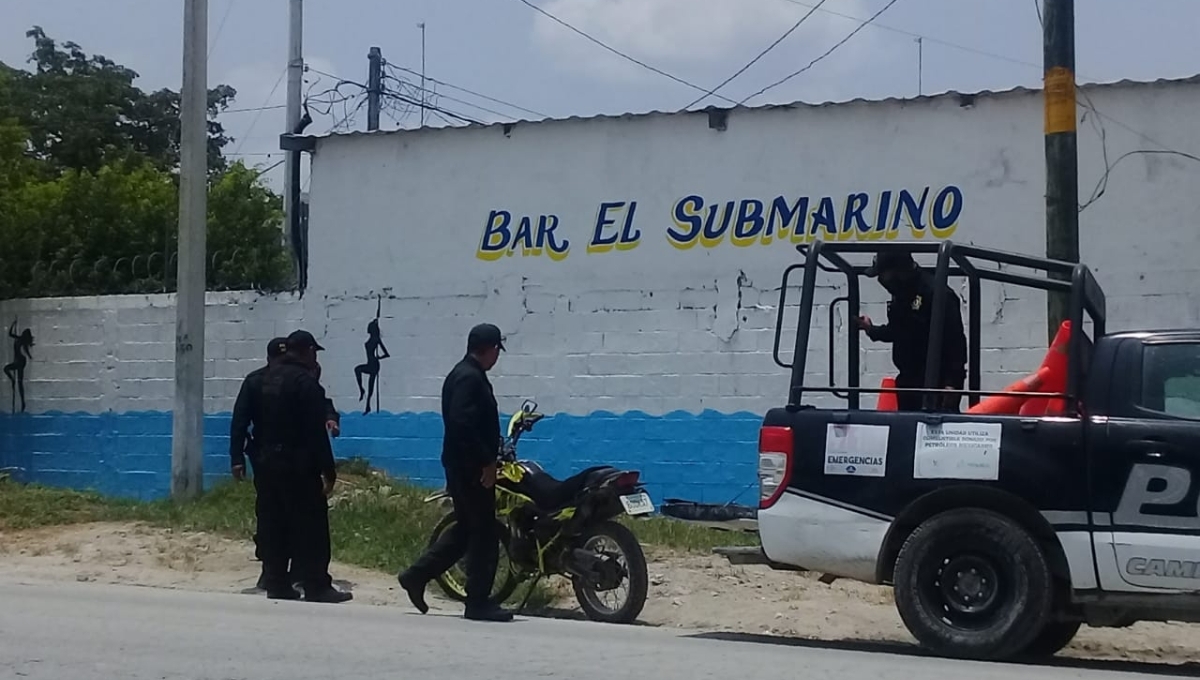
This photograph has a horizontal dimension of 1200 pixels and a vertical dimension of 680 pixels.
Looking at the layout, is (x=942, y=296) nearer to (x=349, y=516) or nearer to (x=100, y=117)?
(x=349, y=516)

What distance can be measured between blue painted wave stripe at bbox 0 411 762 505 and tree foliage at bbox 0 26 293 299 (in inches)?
71.3

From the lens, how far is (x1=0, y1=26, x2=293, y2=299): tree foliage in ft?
62.2

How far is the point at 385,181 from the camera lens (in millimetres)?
16766

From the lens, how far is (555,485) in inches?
424

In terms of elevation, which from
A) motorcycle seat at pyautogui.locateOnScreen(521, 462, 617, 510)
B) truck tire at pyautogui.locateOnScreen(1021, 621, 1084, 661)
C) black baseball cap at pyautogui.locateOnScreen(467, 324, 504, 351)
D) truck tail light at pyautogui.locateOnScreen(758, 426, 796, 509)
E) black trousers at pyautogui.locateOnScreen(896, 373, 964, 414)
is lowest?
truck tire at pyautogui.locateOnScreen(1021, 621, 1084, 661)

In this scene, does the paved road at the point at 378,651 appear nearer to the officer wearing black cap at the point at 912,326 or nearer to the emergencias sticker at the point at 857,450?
the emergencias sticker at the point at 857,450

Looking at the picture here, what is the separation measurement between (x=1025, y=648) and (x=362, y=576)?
18.8 ft

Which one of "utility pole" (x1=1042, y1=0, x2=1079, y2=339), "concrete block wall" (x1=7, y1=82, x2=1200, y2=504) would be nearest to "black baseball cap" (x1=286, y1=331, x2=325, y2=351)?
"concrete block wall" (x1=7, y1=82, x2=1200, y2=504)

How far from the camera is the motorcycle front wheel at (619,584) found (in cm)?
1055

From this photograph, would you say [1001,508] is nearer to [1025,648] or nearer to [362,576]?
[1025,648]

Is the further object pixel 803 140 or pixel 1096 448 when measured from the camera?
pixel 803 140

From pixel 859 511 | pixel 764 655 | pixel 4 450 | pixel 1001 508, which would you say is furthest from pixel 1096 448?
pixel 4 450

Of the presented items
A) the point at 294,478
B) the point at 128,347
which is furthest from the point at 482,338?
the point at 128,347

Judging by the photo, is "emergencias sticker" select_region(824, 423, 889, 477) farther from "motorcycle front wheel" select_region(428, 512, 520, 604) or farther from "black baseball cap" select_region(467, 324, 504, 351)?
"motorcycle front wheel" select_region(428, 512, 520, 604)
